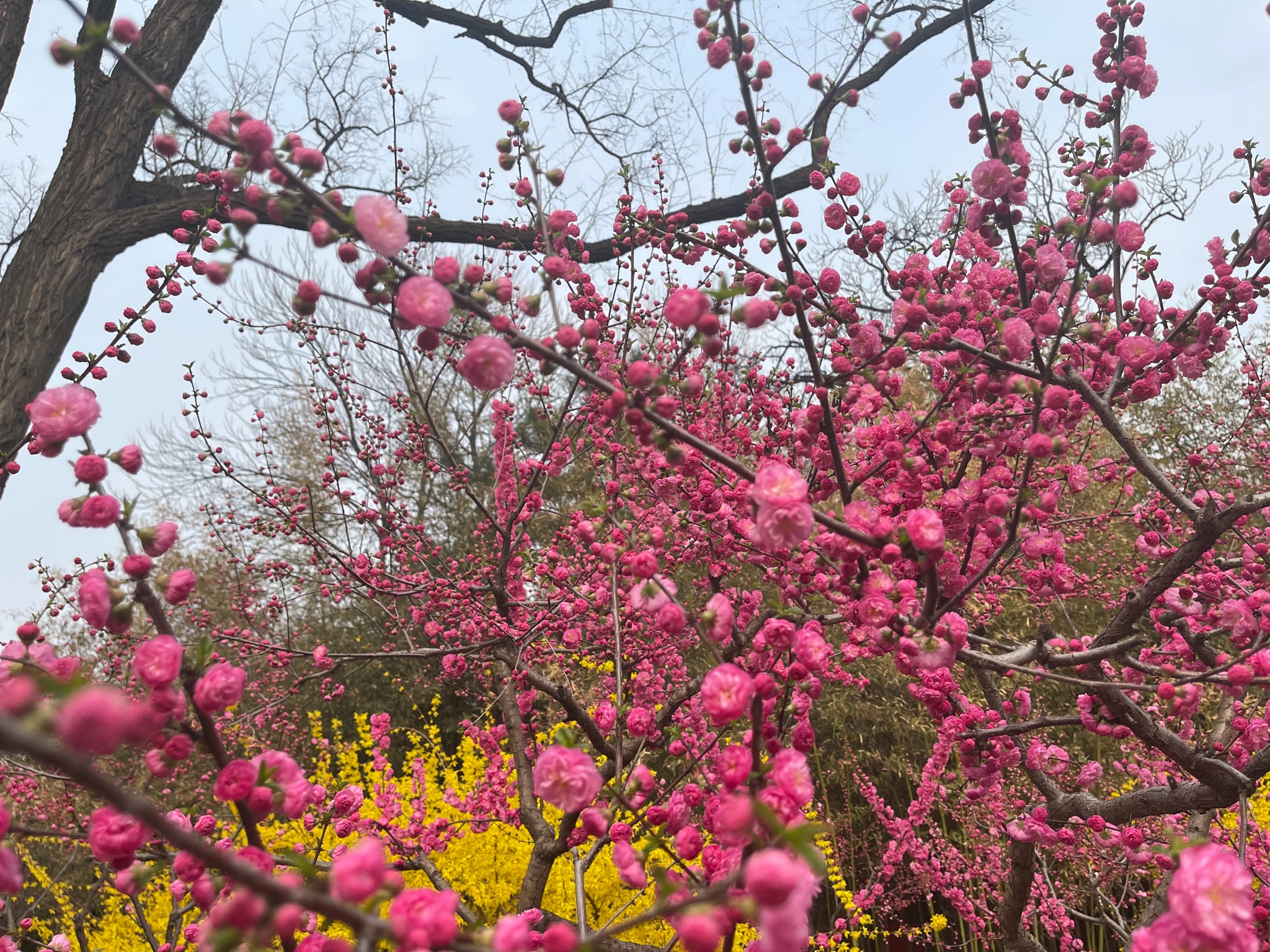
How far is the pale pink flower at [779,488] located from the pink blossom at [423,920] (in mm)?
695

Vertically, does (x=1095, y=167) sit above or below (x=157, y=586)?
above

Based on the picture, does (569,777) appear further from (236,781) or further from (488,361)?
(488,361)

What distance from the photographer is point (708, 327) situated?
1.21 m

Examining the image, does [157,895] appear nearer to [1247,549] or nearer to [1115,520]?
[1247,549]

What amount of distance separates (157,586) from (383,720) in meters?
2.63

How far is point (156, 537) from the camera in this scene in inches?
40.7

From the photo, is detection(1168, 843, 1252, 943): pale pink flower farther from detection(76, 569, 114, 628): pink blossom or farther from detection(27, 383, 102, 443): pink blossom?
detection(27, 383, 102, 443): pink blossom

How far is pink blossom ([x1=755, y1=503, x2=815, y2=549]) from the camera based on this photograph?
112cm

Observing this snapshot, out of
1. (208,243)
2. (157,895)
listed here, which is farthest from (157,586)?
(157,895)

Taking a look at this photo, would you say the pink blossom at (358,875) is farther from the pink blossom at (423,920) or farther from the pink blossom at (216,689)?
the pink blossom at (216,689)

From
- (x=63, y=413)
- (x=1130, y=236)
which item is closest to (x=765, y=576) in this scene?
(x=1130, y=236)

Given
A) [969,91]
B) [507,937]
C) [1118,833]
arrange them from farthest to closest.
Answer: [1118,833], [969,91], [507,937]

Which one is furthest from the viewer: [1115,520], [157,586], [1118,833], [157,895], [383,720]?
[1115,520]

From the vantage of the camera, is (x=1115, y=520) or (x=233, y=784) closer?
(x=233, y=784)
